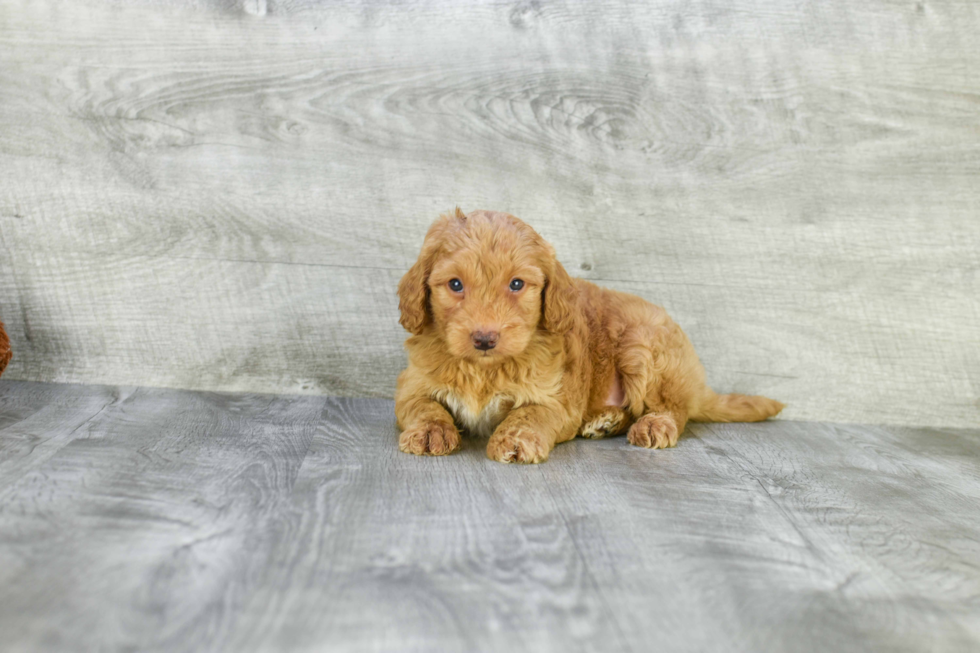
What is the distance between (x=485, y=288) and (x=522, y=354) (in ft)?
1.07

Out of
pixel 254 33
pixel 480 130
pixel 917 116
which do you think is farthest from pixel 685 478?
pixel 254 33

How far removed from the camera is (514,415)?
8.47 feet

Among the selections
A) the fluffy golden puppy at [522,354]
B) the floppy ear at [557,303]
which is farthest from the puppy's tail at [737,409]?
the floppy ear at [557,303]

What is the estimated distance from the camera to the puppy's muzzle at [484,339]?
232 cm

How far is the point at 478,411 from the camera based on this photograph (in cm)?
262

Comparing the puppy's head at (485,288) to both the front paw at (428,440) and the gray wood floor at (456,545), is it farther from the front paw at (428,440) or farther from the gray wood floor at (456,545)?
the gray wood floor at (456,545)

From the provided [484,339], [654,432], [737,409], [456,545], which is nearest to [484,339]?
[484,339]

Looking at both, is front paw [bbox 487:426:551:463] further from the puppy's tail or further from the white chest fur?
the puppy's tail

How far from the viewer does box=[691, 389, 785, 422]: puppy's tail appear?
10.5 ft

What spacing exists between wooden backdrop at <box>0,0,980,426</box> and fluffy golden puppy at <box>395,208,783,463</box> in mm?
635

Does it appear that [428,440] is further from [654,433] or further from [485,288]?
[654,433]

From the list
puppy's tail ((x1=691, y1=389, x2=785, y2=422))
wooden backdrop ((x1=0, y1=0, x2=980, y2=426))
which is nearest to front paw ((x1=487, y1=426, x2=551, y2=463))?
puppy's tail ((x1=691, y1=389, x2=785, y2=422))

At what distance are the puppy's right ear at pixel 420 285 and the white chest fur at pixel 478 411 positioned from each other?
0.98 feet

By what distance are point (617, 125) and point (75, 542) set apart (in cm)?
272
